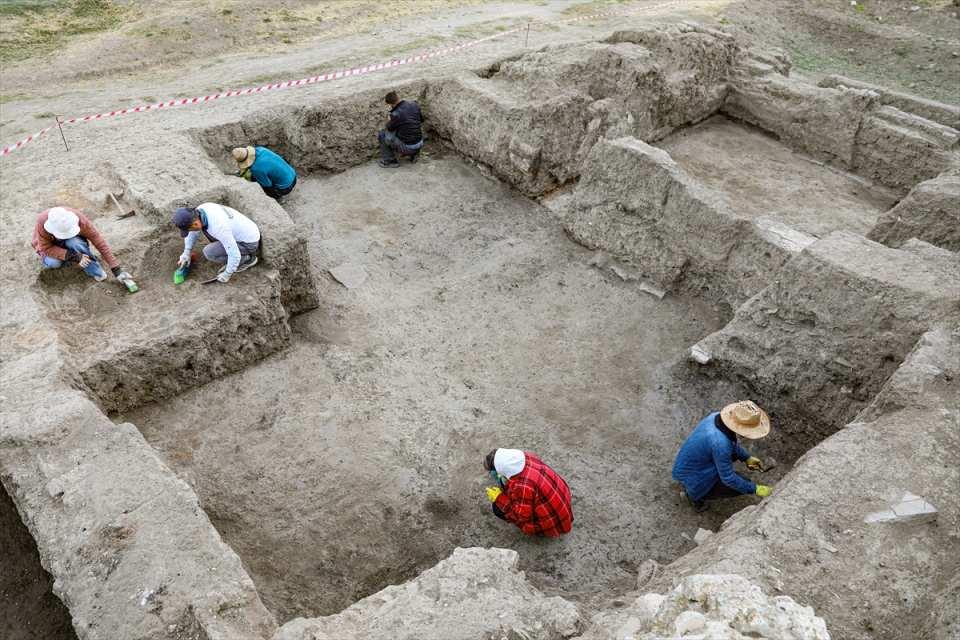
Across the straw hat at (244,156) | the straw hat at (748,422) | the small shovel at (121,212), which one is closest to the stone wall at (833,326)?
the straw hat at (748,422)

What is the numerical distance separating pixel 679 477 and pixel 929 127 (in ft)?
26.8

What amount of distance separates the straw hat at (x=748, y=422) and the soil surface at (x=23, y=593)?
551 centimetres

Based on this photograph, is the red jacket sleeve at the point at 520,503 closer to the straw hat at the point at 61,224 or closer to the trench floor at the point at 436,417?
the trench floor at the point at 436,417

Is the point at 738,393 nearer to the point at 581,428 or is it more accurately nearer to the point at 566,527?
the point at 581,428

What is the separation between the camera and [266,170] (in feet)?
29.0

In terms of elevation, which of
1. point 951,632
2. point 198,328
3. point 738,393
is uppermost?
point 951,632

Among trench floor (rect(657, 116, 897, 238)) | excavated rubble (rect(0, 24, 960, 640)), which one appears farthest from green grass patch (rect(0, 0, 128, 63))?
trench floor (rect(657, 116, 897, 238))

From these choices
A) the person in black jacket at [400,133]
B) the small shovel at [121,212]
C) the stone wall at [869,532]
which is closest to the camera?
the stone wall at [869,532]

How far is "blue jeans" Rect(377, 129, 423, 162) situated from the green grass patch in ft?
33.2

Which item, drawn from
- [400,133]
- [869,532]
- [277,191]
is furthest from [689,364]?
[277,191]

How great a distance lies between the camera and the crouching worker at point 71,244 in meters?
6.22

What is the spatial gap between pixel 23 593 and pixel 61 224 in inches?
A: 135

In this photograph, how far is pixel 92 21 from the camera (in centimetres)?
Result: 1630

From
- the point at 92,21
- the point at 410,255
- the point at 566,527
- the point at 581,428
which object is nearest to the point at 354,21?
the point at 92,21
